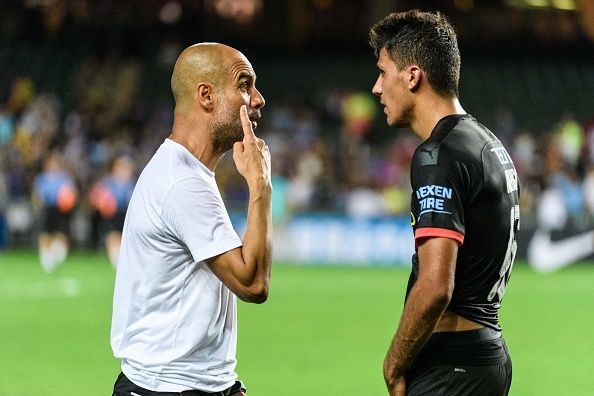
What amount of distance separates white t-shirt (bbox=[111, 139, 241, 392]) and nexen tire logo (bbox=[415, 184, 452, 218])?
2.37 ft

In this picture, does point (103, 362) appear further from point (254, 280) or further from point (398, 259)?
point (398, 259)

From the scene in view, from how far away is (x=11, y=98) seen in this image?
77.4 feet

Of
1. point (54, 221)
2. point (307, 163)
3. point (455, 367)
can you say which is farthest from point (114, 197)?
point (455, 367)

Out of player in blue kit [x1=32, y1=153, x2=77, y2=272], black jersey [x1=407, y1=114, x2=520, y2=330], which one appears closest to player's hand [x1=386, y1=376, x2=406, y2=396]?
black jersey [x1=407, y1=114, x2=520, y2=330]

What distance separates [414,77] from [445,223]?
644mm

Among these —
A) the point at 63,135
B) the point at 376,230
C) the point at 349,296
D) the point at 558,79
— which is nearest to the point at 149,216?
the point at 349,296

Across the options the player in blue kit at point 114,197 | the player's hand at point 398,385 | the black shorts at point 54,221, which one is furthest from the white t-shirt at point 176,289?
the black shorts at point 54,221

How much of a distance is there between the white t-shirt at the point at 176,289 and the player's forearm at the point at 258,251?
0.06m

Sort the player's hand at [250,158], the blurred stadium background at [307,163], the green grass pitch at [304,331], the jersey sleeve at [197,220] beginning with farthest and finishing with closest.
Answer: the blurred stadium background at [307,163] < the green grass pitch at [304,331] < the player's hand at [250,158] < the jersey sleeve at [197,220]

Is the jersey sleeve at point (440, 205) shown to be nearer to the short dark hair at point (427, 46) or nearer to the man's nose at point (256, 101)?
the short dark hair at point (427, 46)

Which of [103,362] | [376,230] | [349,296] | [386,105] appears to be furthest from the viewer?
[376,230]

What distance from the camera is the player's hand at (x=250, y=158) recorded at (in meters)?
4.06

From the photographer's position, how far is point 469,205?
3.82 metres

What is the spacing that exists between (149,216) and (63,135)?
20138 millimetres
